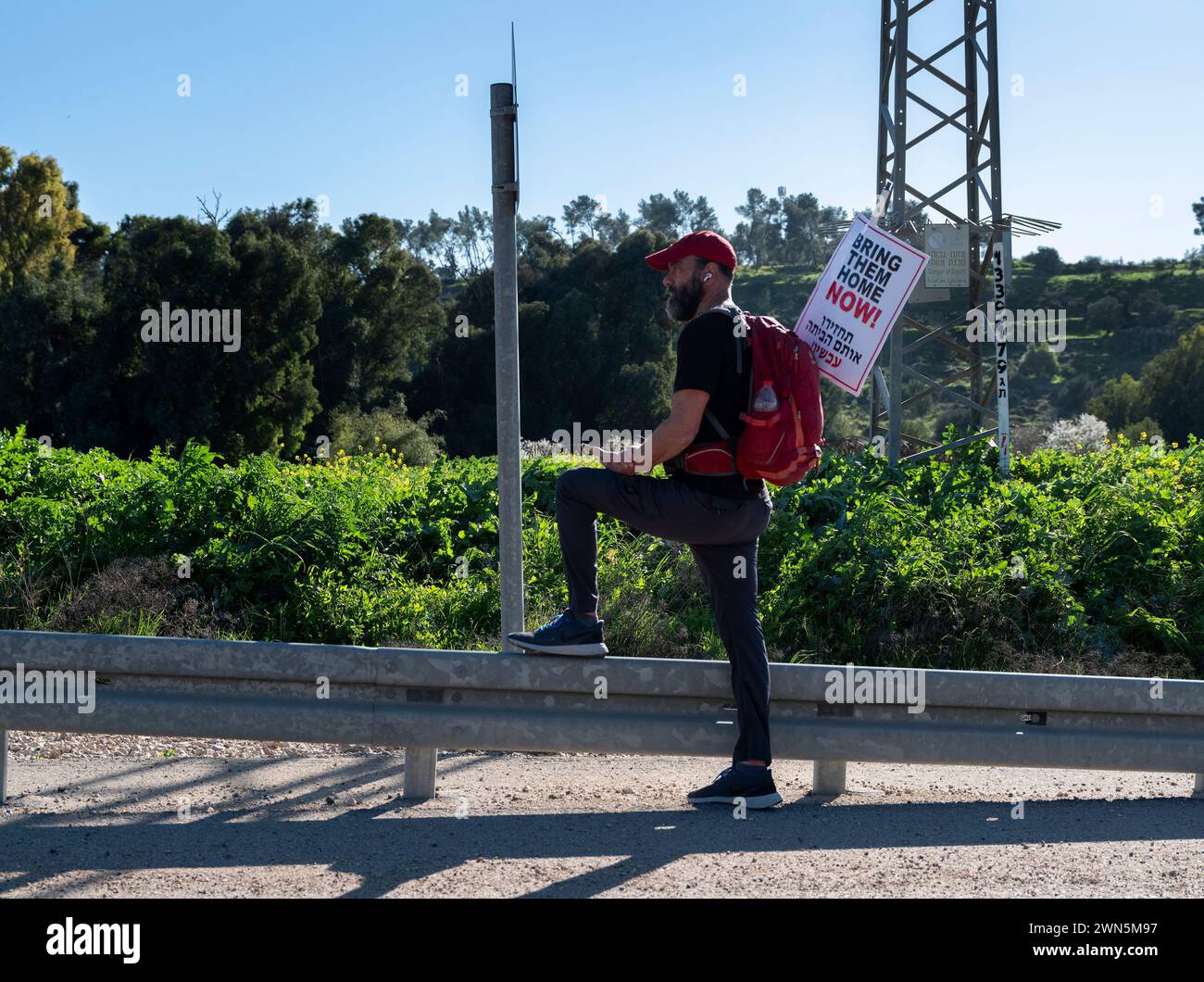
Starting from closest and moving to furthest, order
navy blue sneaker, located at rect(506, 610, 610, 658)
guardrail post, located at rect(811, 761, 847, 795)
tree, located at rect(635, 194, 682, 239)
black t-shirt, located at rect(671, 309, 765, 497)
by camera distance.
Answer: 1. black t-shirt, located at rect(671, 309, 765, 497)
2. navy blue sneaker, located at rect(506, 610, 610, 658)
3. guardrail post, located at rect(811, 761, 847, 795)
4. tree, located at rect(635, 194, 682, 239)

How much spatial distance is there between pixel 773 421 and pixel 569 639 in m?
1.15

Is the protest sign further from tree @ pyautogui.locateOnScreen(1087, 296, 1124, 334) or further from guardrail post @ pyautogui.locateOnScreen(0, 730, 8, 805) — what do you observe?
tree @ pyautogui.locateOnScreen(1087, 296, 1124, 334)

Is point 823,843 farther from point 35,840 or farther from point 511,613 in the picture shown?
point 35,840

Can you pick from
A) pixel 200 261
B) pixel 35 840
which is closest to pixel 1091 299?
pixel 200 261

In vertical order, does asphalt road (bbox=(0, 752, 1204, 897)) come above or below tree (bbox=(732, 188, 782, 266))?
below

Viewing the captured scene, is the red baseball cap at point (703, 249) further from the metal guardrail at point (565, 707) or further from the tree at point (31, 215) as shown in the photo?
the tree at point (31, 215)

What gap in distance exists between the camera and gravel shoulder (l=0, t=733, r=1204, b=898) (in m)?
3.81

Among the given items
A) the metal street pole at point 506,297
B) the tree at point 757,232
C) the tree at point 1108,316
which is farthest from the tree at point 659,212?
the metal street pole at point 506,297

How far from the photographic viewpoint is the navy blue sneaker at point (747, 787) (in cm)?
460

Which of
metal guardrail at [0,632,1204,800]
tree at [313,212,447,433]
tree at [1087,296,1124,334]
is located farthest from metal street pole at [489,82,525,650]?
tree at [1087,296,1124,334]

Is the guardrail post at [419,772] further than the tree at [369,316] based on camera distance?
No

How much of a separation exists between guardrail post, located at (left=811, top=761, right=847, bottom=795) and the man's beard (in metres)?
1.88

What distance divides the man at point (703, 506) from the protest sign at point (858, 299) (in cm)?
41
